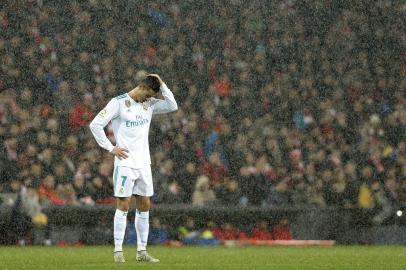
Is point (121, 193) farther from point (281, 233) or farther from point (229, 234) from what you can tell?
point (281, 233)

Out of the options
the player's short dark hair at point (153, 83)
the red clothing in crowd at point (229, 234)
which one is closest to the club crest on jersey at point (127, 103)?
the player's short dark hair at point (153, 83)

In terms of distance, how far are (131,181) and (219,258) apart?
2047mm

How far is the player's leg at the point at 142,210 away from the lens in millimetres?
14570

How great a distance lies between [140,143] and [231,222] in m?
6.78

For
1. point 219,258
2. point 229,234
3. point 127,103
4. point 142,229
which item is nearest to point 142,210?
point 142,229

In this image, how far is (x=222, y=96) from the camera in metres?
24.9

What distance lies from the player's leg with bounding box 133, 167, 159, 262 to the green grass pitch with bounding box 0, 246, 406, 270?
0.62ft

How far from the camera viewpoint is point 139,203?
14.7 metres

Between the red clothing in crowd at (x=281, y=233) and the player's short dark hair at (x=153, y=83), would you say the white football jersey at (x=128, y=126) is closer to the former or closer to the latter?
the player's short dark hair at (x=153, y=83)

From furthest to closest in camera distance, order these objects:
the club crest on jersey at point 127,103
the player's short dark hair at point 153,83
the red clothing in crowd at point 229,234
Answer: the red clothing in crowd at point 229,234 → the club crest on jersey at point 127,103 → the player's short dark hair at point 153,83

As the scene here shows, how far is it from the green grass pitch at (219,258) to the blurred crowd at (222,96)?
2.40 metres

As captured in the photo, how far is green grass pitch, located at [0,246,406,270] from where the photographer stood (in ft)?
44.9

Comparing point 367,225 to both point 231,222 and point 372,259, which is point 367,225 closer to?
point 231,222

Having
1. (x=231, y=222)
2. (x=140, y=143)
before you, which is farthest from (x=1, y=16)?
(x=140, y=143)
